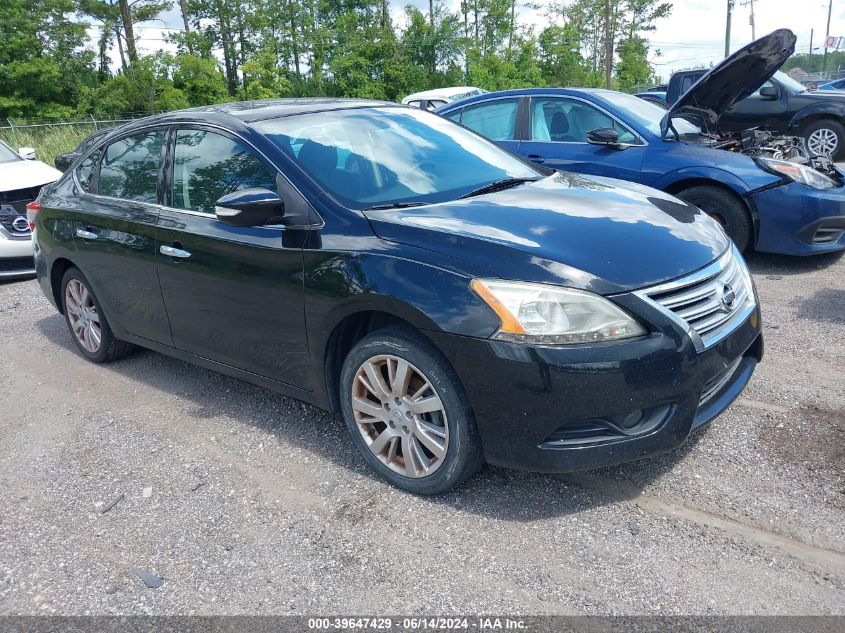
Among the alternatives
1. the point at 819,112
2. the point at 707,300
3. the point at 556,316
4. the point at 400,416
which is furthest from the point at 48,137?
the point at 707,300

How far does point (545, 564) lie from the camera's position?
2584mm

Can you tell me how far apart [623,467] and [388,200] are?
1616mm

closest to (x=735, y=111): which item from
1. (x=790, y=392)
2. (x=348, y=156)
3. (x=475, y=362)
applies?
(x=790, y=392)

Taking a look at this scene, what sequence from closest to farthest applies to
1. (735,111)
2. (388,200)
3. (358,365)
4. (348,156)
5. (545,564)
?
1. (545,564)
2. (358,365)
3. (388,200)
4. (348,156)
5. (735,111)

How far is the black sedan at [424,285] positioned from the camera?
8.57 feet

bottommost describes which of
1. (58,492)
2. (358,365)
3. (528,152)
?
(58,492)

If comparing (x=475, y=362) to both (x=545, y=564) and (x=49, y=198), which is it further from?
(x=49, y=198)

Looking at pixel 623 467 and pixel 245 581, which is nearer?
pixel 245 581

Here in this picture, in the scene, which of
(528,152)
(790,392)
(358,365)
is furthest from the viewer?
(528,152)

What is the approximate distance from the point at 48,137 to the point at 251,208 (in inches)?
915

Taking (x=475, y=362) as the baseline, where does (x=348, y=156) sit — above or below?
above

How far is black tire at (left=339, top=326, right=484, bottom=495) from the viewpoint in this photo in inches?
109

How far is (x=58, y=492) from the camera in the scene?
337cm

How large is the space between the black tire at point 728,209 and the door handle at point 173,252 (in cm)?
421
